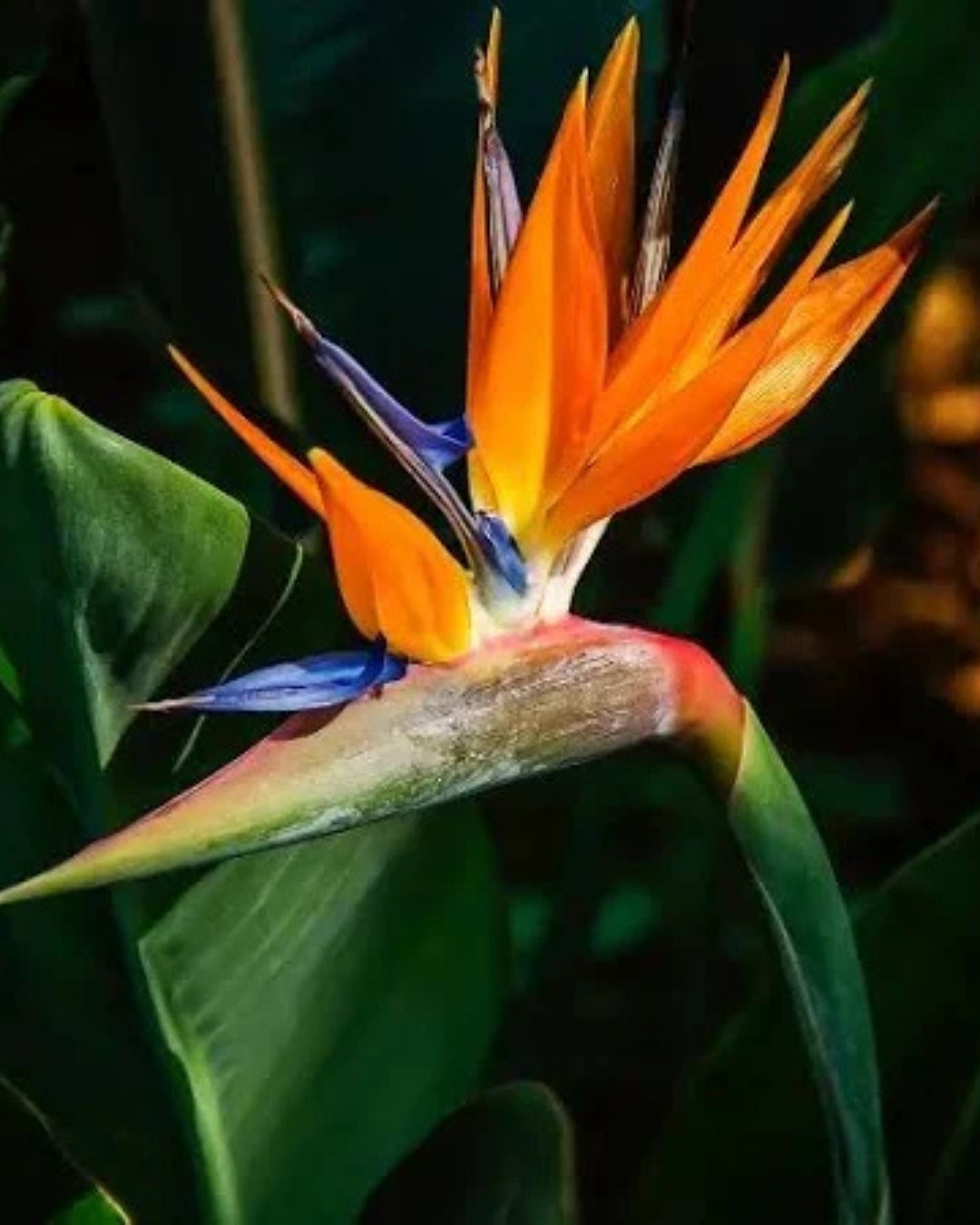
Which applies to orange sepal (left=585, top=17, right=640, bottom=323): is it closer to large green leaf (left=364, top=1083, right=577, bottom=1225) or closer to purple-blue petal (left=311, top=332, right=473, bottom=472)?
purple-blue petal (left=311, top=332, right=473, bottom=472)

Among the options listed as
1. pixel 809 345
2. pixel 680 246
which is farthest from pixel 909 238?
pixel 680 246

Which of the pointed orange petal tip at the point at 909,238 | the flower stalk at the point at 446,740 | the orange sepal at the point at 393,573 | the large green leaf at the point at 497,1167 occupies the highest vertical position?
the pointed orange petal tip at the point at 909,238

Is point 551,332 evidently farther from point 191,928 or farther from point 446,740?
point 191,928

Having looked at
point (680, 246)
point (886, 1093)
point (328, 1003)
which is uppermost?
point (680, 246)

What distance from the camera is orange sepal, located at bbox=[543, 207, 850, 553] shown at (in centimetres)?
76

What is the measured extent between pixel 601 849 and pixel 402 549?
0.74 meters

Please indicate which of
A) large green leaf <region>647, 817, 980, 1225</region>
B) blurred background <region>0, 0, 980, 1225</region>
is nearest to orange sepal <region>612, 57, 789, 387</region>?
blurred background <region>0, 0, 980, 1225</region>

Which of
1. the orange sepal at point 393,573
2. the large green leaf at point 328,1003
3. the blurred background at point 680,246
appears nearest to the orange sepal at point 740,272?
the orange sepal at point 393,573

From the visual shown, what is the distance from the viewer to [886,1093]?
1.18 m

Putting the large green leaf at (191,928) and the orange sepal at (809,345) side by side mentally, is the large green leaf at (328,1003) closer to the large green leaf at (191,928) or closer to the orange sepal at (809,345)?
the large green leaf at (191,928)

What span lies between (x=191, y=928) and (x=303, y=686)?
0.34m

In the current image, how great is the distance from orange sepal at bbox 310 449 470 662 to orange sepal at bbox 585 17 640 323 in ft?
0.54

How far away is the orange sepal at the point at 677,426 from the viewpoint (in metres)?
Result: 0.76

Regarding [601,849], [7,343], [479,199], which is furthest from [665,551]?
[479,199]
